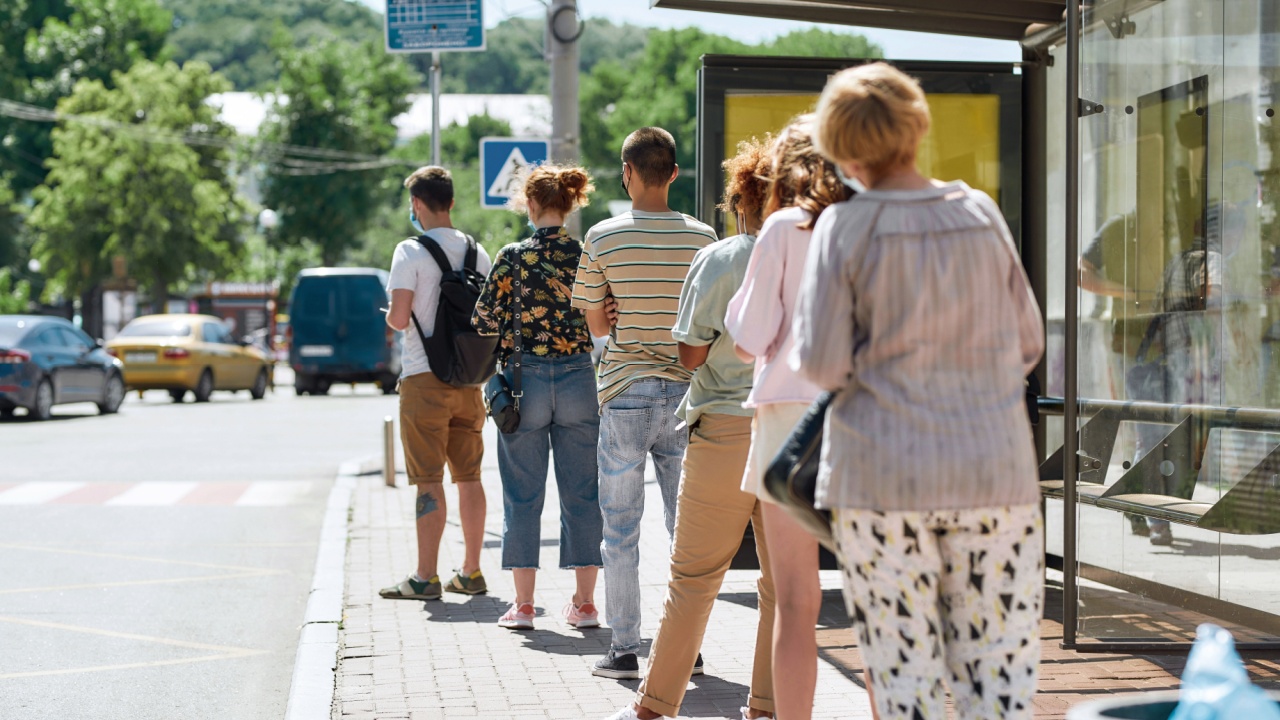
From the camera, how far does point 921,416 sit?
9.45 ft

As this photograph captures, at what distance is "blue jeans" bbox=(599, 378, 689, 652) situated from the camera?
17.1 ft

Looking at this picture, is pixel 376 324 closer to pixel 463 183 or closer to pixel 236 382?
pixel 236 382

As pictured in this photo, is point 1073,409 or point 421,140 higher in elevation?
point 421,140

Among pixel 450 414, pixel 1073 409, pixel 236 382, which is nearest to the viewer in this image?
pixel 1073 409

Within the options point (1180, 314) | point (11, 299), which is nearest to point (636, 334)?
point (1180, 314)

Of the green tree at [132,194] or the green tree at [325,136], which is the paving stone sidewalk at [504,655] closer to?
the green tree at [132,194]

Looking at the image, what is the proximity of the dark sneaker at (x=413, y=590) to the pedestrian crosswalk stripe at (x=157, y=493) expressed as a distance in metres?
4.79

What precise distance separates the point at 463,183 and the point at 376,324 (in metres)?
Result: 36.3

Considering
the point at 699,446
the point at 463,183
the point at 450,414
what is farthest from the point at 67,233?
the point at 699,446

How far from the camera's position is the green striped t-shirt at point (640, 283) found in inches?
203

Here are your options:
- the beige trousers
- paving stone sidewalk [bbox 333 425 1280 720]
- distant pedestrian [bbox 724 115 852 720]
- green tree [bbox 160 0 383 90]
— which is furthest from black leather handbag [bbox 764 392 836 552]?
green tree [bbox 160 0 383 90]

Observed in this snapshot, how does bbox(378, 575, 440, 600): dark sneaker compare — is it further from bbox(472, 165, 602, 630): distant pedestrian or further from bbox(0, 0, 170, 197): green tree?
bbox(0, 0, 170, 197): green tree

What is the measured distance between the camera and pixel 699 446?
4.42 m

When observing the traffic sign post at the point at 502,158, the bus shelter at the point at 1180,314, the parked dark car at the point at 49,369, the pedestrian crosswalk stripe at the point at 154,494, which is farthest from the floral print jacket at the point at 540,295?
the parked dark car at the point at 49,369
